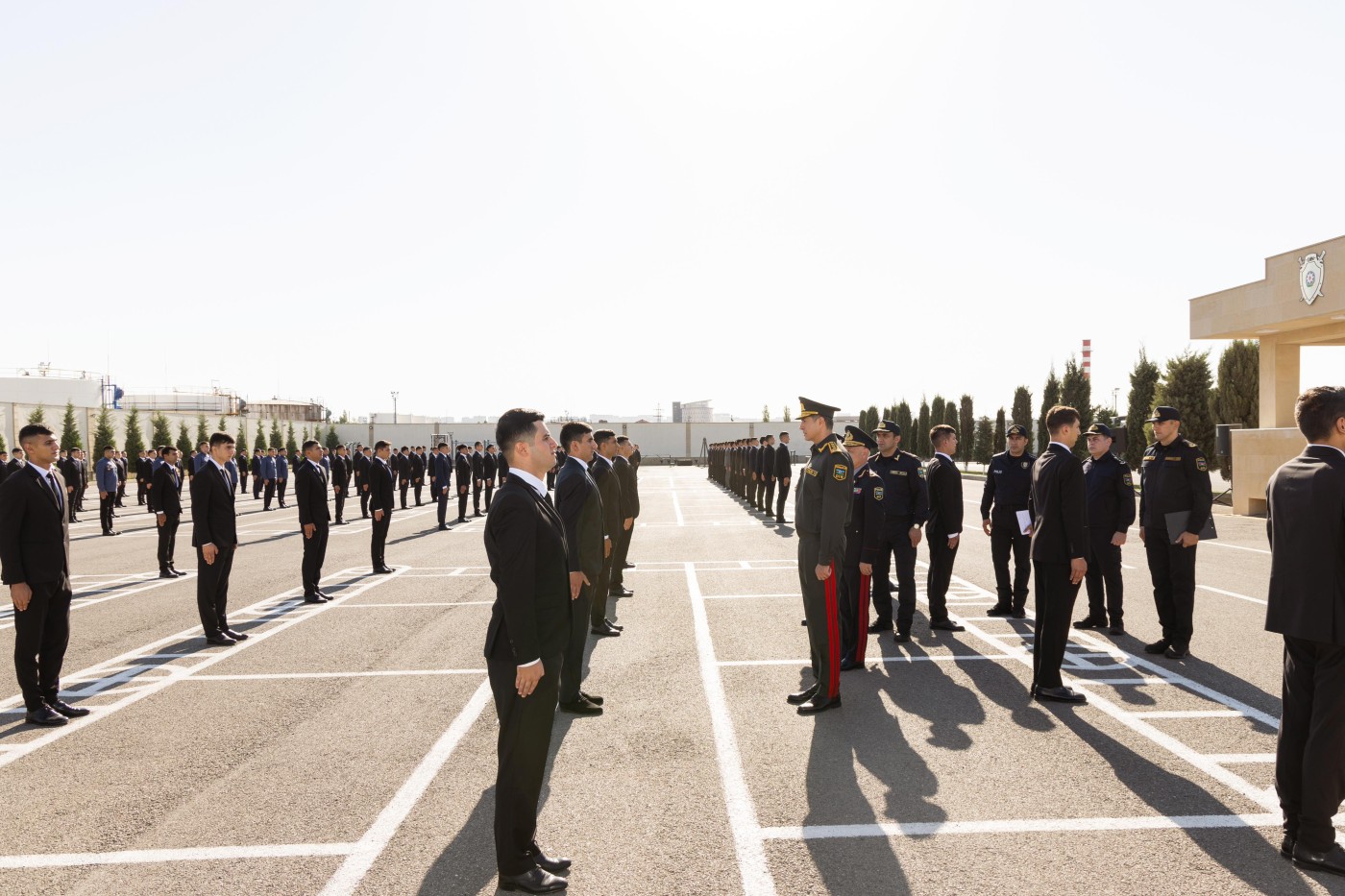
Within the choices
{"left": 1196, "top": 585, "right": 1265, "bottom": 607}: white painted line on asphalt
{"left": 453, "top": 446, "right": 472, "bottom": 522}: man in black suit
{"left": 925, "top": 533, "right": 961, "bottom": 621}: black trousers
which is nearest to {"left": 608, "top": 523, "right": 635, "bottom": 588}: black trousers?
{"left": 925, "top": 533, "right": 961, "bottom": 621}: black trousers

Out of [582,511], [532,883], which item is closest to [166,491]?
[582,511]

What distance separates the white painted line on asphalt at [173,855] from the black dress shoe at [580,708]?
2087mm

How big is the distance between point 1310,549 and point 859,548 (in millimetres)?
3579

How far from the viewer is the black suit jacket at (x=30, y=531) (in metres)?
5.85

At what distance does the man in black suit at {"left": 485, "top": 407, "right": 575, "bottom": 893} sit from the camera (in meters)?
3.33

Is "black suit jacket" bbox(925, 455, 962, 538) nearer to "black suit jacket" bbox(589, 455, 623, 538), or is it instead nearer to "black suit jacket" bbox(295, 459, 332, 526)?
"black suit jacket" bbox(589, 455, 623, 538)

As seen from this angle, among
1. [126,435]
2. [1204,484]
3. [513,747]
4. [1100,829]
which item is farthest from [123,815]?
[126,435]

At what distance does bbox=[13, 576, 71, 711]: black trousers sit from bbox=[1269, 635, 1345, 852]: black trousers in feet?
24.4

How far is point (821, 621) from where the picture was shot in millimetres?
5859

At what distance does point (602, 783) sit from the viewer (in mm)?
4445

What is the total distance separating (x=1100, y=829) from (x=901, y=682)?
2590mm

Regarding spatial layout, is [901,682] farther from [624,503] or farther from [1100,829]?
[624,503]

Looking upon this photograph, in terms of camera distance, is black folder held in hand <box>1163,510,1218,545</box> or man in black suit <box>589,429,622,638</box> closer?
black folder held in hand <box>1163,510,1218,545</box>

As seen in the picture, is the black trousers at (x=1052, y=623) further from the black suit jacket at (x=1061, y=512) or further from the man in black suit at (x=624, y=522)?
the man in black suit at (x=624, y=522)
